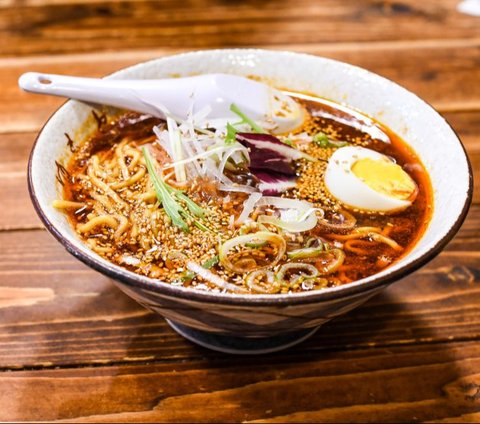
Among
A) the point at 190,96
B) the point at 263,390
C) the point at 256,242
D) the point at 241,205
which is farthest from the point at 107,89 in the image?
the point at 263,390

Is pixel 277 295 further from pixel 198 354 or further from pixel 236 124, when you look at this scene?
pixel 236 124

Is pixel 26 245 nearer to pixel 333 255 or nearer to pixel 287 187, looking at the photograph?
pixel 287 187

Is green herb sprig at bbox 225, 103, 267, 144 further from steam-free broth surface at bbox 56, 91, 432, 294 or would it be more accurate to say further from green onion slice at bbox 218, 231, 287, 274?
green onion slice at bbox 218, 231, 287, 274

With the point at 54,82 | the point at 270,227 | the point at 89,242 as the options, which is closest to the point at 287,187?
the point at 270,227

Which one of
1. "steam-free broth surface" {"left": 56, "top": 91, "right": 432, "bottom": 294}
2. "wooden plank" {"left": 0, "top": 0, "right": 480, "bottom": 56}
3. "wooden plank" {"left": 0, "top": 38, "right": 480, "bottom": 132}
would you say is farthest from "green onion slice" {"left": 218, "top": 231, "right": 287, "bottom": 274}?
"wooden plank" {"left": 0, "top": 0, "right": 480, "bottom": 56}

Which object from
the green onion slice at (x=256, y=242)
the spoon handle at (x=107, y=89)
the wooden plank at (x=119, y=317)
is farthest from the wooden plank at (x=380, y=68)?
the green onion slice at (x=256, y=242)

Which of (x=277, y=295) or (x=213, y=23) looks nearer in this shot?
(x=277, y=295)

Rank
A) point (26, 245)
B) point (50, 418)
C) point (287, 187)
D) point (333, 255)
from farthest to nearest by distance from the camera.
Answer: point (26, 245) < point (287, 187) < point (333, 255) < point (50, 418)
